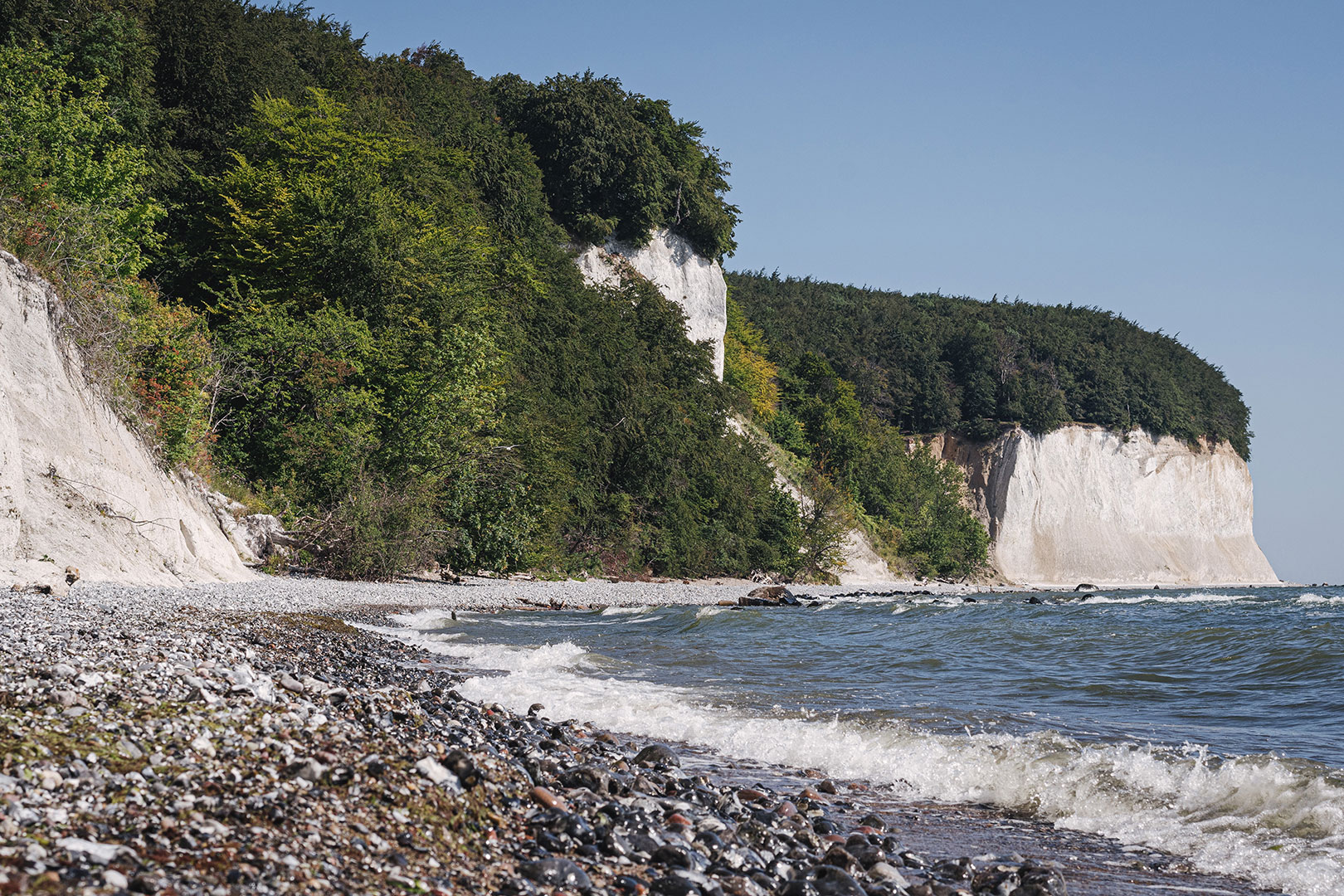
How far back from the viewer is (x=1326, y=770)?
21.1 feet

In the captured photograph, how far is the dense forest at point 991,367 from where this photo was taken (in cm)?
8294

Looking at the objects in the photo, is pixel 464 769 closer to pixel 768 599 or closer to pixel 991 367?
pixel 768 599

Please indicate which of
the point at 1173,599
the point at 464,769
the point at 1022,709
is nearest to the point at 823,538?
the point at 1173,599

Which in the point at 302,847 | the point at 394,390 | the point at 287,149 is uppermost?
the point at 287,149

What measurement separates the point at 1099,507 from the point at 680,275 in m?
49.6

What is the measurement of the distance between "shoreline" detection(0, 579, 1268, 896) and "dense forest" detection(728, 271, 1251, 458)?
71.5 m

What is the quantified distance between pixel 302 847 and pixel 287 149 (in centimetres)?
2965

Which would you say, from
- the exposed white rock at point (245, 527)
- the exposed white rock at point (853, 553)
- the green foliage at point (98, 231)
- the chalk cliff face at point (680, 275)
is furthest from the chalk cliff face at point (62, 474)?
the exposed white rock at point (853, 553)

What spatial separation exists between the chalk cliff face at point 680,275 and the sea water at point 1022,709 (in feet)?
112

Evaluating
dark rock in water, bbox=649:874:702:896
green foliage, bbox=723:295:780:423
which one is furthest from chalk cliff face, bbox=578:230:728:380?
dark rock in water, bbox=649:874:702:896

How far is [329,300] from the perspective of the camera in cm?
2744

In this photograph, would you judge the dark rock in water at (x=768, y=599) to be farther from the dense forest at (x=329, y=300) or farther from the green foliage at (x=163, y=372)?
the green foliage at (x=163, y=372)

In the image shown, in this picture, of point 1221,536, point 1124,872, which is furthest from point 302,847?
point 1221,536

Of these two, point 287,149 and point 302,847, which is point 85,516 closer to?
point 302,847
